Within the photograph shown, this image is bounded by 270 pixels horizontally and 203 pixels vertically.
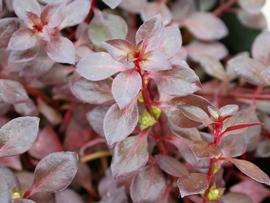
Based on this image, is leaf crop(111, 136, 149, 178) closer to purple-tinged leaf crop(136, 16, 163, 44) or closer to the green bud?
A: the green bud

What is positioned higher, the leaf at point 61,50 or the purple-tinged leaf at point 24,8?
the purple-tinged leaf at point 24,8

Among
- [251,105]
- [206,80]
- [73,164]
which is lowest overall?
[206,80]

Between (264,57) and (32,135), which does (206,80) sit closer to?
(264,57)

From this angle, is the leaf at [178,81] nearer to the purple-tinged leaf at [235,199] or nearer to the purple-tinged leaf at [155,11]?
the purple-tinged leaf at [235,199]

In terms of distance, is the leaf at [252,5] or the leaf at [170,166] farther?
the leaf at [252,5]

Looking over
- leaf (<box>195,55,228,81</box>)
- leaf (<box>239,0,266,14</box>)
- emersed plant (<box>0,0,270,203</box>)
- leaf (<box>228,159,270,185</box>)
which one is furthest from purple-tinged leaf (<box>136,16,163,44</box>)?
leaf (<box>239,0,266,14</box>)

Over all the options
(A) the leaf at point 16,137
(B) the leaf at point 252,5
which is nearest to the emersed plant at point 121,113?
(A) the leaf at point 16,137

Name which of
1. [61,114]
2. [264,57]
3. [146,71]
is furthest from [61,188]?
[264,57]
